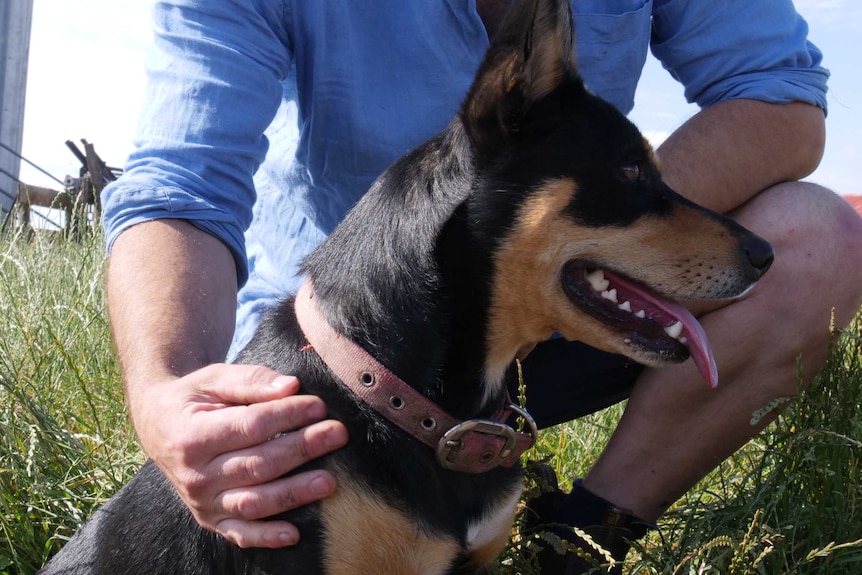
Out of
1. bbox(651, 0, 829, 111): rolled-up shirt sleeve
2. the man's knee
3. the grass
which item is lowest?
the grass

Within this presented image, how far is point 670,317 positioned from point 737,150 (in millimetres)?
1009

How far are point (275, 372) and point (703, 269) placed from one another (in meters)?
1.10

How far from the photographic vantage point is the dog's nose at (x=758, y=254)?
91.3 inches

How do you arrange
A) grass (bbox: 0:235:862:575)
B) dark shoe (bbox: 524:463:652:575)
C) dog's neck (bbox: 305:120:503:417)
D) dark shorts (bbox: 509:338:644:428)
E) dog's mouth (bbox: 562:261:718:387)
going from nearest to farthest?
dog's neck (bbox: 305:120:503:417) → dog's mouth (bbox: 562:261:718:387) → grass (bbox: 0:235:862:575) → dark shoe (bbox: 524:463:652:575) → dark shorts (bbox: 509:338:644:428)

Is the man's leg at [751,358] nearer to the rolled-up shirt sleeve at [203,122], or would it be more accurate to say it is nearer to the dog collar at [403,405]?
the dog collar at [403,405]

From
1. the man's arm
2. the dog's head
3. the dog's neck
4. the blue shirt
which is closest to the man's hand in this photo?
the man's arm

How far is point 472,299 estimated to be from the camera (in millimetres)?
2189

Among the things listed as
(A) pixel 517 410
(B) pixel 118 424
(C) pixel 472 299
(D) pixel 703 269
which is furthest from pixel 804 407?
(B) pixel 118 424

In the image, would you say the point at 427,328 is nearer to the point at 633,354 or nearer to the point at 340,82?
the point at 633,354

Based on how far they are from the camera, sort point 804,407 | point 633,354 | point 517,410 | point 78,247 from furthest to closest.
Answer: point 78,247 → point 804,407 → point 517,410 → point 633,354

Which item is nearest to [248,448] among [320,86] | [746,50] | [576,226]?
[576,226]

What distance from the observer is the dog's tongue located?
2.30 meters

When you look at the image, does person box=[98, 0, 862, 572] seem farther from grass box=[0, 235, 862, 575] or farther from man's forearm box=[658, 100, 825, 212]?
grass box=[0, 235, 862, 575]

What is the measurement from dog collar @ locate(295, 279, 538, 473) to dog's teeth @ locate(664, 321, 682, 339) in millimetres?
476
